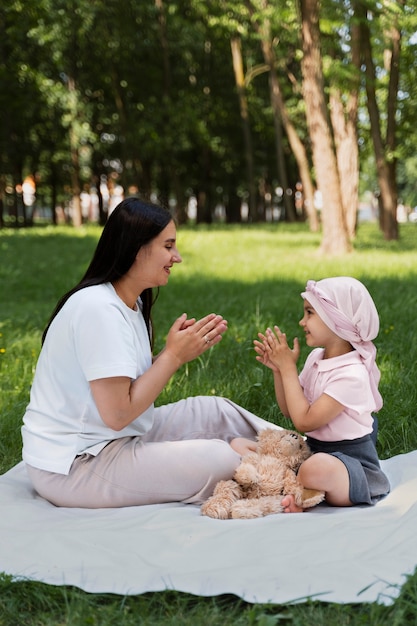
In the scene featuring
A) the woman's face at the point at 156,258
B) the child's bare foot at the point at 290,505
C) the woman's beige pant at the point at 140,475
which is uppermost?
the woman's face at the point at 156,258

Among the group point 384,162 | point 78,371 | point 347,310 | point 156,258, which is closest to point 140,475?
point 78,371

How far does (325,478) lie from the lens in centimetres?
351

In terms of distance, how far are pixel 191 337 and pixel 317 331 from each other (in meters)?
0.62

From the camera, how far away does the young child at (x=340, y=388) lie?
11.7ft

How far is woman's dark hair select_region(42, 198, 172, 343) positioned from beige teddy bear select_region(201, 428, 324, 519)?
3.30ft

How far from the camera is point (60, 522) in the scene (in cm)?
341

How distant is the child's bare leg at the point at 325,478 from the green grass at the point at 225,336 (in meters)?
0.78

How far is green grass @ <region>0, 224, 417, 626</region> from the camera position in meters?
2.68

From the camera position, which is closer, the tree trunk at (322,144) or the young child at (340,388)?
the young child at (340,388)

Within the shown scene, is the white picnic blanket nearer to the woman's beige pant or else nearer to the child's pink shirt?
the woman's beige pant

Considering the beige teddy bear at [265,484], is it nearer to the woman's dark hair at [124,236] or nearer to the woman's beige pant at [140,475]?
the woman's beige pant at [140,475]

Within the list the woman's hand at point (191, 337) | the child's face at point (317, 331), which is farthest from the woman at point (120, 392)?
the child's face at point (317, 331)

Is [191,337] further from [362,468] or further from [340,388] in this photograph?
[362,468]

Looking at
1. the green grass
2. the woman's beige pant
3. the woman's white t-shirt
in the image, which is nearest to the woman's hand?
the woman's white t-shirt
